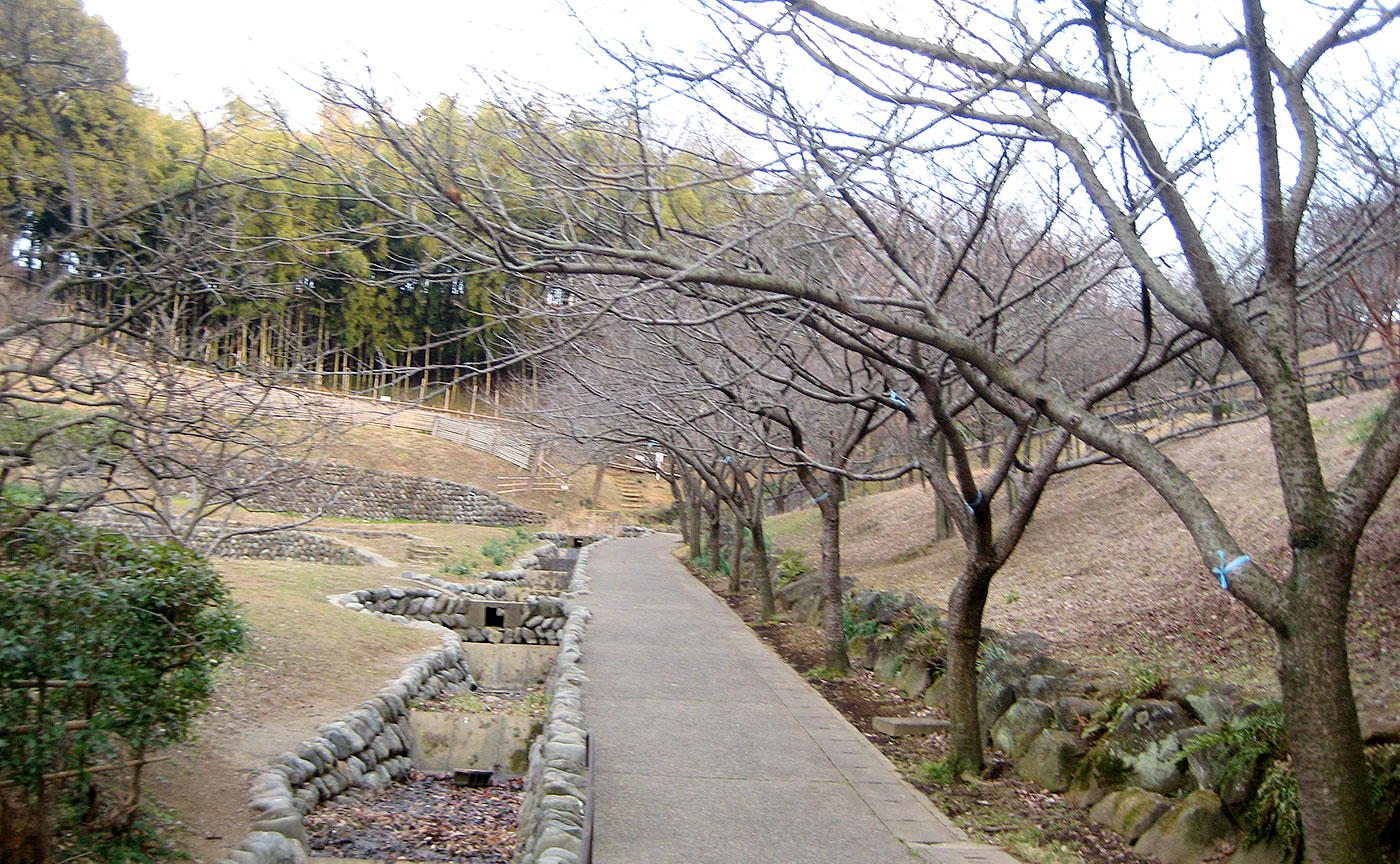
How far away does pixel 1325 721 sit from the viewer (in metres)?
4.84

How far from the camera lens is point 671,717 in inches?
403

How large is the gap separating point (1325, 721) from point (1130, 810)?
81.1 inches

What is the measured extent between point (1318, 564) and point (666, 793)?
453 cm

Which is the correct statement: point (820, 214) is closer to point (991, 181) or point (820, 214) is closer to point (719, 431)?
point (991, 181)

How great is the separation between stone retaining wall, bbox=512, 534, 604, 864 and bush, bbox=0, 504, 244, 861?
2.09 meters

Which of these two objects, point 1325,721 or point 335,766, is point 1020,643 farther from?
point 335,766

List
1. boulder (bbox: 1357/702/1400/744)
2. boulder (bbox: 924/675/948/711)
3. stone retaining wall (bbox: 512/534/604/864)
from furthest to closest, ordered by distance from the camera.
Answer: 1. boulder (bbox: 924/675/948/711)
2. stone retaining wall (bbox: 512/534/604/864)
3. boulder (bbox: 1357/702/1400/744)

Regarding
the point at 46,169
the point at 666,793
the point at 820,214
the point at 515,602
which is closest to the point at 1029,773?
the point at 666,793

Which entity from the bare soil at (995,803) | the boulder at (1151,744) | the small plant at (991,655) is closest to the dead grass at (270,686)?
the bare soil at (995,803)

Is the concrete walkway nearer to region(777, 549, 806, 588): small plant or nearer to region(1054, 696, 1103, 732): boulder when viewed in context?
region(1054, 696, 1103, 732): boulder

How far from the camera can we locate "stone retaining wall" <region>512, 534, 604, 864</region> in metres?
6.05

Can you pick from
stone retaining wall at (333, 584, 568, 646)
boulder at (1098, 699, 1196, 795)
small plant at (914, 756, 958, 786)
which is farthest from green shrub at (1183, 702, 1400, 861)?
stone retaining wall at (333, 584, 568, 646)

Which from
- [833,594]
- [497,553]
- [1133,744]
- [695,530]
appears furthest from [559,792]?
[695,530]

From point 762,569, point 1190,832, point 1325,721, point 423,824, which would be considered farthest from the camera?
point 762,569
